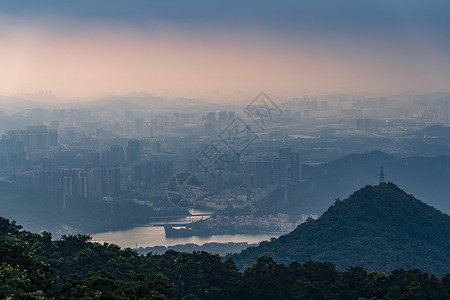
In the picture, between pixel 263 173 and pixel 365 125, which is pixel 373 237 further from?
pixel 365 125

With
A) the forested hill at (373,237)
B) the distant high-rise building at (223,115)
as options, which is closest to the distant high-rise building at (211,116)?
the distant high-rise building at (223,115)

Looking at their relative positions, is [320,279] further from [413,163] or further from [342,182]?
[413,163]

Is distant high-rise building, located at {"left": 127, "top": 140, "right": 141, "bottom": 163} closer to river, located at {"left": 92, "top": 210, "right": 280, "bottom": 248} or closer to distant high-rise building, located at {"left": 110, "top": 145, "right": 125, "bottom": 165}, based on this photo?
distant high-rise building, located at {"left": 110, "top": 145, "right": 125, "bottom": 165}

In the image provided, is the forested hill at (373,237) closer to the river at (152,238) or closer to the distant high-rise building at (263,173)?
the river at (152,238)

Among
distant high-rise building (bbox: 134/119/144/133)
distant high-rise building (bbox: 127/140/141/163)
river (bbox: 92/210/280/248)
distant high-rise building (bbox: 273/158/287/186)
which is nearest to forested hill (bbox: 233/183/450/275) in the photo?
river (bbox: 92/210/280/248)

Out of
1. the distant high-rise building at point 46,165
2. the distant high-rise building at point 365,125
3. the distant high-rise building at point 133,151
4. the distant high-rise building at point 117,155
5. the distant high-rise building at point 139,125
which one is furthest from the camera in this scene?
the distant high-rise building at point 139,125

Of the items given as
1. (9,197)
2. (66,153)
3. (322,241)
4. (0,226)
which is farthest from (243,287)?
(66,153)
